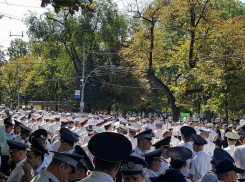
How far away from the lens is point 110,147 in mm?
3418

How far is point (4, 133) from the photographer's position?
1008 centimetres

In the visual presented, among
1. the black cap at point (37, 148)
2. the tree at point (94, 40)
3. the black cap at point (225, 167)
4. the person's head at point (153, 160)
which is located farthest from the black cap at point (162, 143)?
the tree at point (94, 40)

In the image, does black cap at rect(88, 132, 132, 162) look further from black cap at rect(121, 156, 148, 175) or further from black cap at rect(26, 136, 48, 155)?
black cap at rect(26, 136, 48, 155)

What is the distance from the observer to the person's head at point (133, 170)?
4496 mm

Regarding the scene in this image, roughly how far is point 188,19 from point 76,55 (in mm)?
23204

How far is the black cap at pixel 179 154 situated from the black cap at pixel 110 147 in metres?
2.16

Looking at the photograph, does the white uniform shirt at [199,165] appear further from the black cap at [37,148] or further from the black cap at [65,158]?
the black cap at [65,158]

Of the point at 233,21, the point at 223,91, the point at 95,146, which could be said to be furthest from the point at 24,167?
the point at 233,21

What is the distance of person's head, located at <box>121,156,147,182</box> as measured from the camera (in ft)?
14.8

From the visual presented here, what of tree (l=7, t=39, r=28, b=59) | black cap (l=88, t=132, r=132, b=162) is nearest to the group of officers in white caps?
black cap (l=88, t=132, r=132, b=162)

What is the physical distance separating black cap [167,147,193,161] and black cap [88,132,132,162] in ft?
7.08

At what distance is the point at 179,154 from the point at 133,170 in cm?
123

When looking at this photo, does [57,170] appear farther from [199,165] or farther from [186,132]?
[186,132]

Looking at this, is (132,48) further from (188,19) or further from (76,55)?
(76,55)
